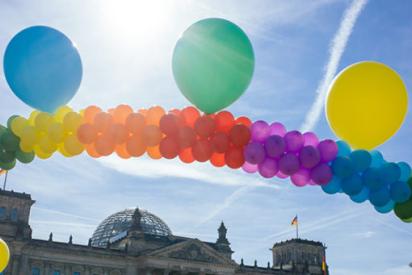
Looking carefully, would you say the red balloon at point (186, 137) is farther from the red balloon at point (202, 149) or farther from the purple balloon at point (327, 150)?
the purple balloon at point (327, 150)

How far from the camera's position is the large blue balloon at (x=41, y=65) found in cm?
1540

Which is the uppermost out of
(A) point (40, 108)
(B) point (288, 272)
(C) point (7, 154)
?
(B) point (288, 272)

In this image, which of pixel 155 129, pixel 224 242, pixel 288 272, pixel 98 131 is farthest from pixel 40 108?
pixel 288 272

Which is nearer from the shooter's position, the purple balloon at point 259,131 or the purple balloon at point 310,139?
the purple balloon at point 259,131

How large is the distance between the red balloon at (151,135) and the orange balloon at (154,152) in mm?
282

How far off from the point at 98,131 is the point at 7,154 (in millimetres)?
2932

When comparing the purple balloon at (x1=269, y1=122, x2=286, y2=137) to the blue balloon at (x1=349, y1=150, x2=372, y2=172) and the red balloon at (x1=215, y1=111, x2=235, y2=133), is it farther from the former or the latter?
the blue balloon at (x1=349, y1=150, x2=372, y2=172)

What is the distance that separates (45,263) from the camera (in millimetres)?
65250

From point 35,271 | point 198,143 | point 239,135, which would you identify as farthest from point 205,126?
point 35,271

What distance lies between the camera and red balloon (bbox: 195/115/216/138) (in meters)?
16.1

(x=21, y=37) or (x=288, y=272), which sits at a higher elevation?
(x=288, y=272)

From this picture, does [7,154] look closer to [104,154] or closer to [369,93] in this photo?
[104,154]

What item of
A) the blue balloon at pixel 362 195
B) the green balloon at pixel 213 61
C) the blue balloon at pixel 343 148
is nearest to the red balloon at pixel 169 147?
the green balloon at pixel 213 61

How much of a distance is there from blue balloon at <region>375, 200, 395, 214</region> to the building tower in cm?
5272
